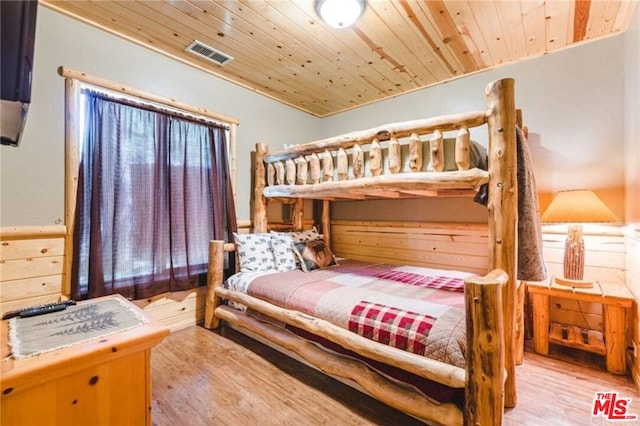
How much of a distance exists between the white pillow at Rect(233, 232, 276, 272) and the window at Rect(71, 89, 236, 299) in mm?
281

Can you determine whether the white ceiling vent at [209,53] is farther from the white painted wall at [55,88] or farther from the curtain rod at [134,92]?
the curtain rod at [134,92]

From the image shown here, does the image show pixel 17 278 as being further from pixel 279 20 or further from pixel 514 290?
pixel 514 290

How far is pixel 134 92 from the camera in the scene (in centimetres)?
232

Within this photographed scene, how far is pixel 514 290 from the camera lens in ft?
5.16

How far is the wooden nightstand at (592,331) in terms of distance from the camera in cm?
188

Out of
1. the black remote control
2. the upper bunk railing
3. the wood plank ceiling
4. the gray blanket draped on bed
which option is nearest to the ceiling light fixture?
Answer: the wood plank ceiling

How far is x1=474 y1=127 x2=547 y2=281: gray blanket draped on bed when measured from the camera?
5.39 feet

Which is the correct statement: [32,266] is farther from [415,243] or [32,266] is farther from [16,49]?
[415,243]

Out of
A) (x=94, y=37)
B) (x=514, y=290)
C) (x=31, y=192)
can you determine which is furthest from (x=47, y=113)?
(x=514, y=290)

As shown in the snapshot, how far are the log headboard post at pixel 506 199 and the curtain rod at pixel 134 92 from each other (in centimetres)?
241

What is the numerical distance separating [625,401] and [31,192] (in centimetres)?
390

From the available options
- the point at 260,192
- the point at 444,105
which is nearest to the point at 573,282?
Answer: the point at 444,105

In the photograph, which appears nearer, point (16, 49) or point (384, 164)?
point (16, 49)

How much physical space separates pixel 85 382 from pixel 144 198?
1.64 metres
